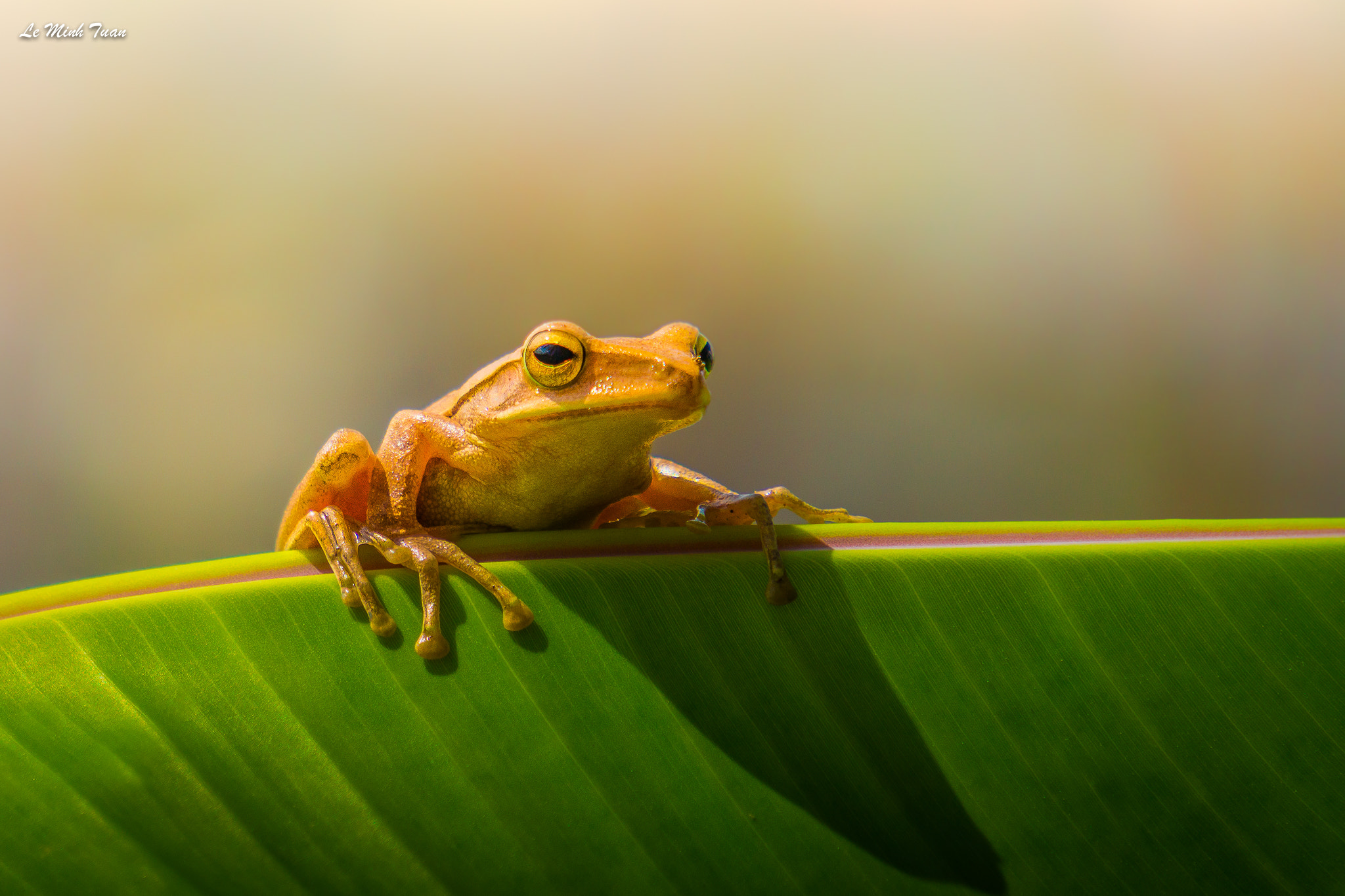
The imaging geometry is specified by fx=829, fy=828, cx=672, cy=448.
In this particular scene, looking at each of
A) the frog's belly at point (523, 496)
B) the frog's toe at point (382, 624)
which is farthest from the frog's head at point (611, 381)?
the frog's toe at point (382, 624)

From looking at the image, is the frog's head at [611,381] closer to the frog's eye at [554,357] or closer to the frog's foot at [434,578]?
the frog's eye at [554,357]

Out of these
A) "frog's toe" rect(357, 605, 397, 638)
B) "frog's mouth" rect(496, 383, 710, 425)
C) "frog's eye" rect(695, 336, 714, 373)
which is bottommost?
"frog's toe" rect(357, 605, 397, 638)

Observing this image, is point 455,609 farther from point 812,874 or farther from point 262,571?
point 812,874

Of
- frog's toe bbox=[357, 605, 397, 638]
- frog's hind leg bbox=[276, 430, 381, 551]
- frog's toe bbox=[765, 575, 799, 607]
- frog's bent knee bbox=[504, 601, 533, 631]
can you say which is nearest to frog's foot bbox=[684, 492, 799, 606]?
frog's toe bbox=[765, 575, 799, 607]

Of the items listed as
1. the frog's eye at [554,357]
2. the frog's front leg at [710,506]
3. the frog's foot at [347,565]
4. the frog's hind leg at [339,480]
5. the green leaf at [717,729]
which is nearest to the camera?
the green leaf at [717,729]

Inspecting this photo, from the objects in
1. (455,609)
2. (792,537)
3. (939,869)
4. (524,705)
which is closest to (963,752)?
(939,869)

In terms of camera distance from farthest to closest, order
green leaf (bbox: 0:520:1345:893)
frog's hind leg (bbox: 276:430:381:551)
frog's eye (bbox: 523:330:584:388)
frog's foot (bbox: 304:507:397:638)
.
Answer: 1. frog's hind leg (bbox: 276:430:381:551)
2. frog's eye (bbox: 523:330:584:388)
3. frog's foot (bbox: 304:507:397:638)
4. green leaf (bbox: 0:520:1345:893)

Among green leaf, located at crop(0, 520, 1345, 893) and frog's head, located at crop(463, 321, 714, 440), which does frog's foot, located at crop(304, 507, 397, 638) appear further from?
frog's head, located at crop(463, 321, 714, 440)
